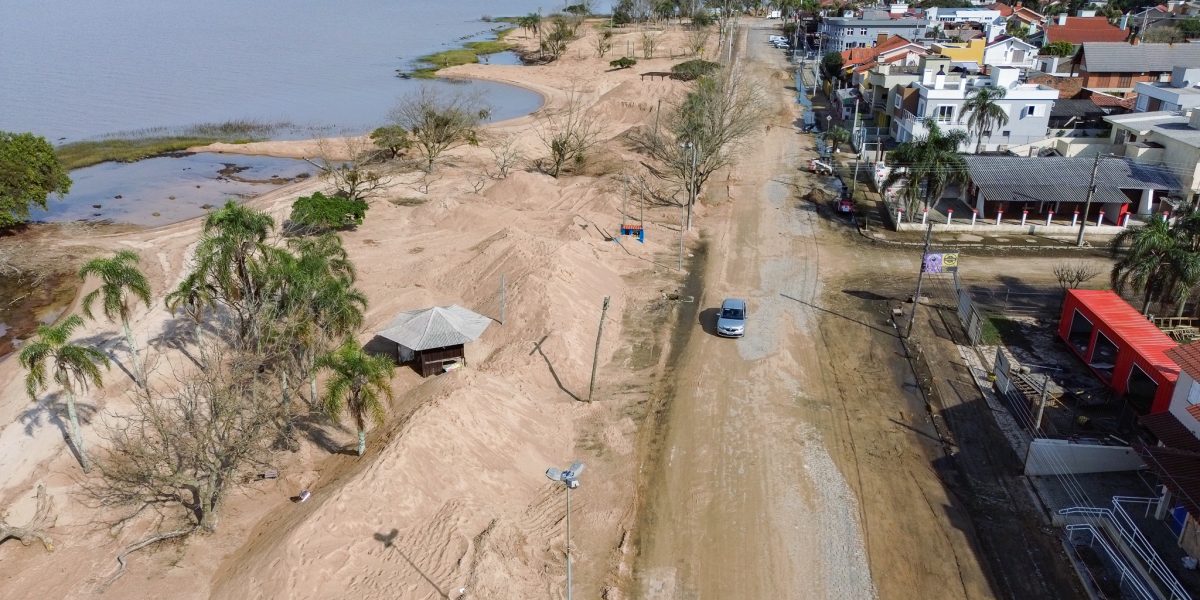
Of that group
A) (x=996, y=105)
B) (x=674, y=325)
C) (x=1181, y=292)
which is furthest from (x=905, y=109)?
(x=674, y=325)

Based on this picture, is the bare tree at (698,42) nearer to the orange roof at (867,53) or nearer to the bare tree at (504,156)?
the orange roof at (867,53)

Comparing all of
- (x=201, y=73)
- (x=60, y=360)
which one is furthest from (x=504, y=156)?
(x=201, y=73)

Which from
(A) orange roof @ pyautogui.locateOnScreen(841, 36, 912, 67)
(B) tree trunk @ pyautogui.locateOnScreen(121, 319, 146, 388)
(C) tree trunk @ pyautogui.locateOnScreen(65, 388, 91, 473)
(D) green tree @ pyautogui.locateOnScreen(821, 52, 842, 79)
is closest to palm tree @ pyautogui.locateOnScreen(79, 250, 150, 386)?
(B) tree trunk @ pyautogui.locateOnScreen(121, 319, 146, 388)

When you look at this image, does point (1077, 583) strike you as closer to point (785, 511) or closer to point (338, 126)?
point (785, 511)

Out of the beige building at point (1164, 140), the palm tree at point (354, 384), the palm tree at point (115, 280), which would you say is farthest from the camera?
the beige building at point (1164, 140)

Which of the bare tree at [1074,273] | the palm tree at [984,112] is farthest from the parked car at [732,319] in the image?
the palm tree at [984,112]

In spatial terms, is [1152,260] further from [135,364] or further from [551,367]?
[135,364]
